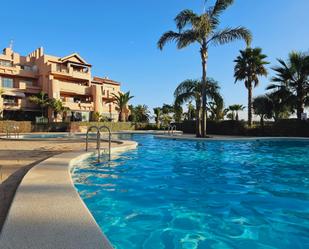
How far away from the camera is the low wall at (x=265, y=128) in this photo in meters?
25.5

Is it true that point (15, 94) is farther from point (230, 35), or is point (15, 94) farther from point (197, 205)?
point (197, 205)

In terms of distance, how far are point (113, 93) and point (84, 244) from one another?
48742 mm

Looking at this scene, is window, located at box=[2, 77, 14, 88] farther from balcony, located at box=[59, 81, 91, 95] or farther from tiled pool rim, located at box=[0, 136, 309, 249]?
tiled pool rim, located at box=[0, 136, 309, 249]

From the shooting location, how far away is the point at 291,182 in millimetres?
7176

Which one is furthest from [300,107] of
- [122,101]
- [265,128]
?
[122,101]

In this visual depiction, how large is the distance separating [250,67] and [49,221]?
28396mm

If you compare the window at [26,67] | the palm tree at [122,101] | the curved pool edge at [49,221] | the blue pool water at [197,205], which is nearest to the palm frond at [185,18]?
the blue pool water at [197,205]

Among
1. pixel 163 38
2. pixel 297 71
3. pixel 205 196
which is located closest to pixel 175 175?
pixel 205 196

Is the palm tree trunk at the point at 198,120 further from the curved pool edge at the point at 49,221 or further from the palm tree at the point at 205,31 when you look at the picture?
the curved pool edge at the point at 49,221

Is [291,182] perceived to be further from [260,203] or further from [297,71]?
[297,71]

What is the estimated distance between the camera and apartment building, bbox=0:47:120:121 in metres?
38.1

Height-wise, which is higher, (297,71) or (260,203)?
(297,71)

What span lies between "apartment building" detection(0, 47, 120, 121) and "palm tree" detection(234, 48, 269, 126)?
24.8 metres

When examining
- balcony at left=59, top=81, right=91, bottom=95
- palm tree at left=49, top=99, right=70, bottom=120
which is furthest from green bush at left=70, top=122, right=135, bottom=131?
balcony at left=59, top=81, right=91, bottom=95
